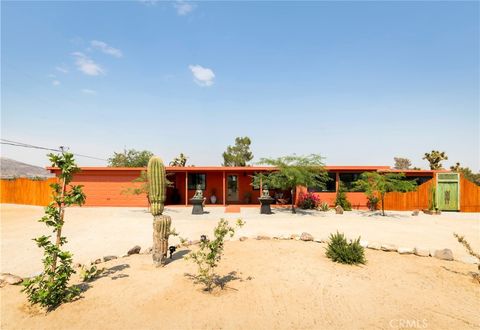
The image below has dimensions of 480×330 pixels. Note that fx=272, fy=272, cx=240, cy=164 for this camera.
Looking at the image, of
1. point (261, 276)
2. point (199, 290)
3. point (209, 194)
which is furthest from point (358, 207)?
point (199, 290)

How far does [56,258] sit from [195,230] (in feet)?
23.3

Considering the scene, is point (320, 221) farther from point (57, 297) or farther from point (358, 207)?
point (57, 297)

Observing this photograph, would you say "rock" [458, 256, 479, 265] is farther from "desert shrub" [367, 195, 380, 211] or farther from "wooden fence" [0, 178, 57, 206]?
"wooden fence" [0, 178, 57, 206]

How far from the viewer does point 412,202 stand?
64.0 feet

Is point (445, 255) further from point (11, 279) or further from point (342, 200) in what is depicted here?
point (342, 200)

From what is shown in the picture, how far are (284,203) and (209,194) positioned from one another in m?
6.16

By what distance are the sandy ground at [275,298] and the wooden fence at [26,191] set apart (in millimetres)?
18499

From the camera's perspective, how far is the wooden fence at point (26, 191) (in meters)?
21.9

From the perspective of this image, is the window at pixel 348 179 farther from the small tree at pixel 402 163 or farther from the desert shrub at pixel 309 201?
the small tree at pixel 402 163

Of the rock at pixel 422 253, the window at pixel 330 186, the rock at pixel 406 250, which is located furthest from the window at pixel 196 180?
the rock at pixel 422 253

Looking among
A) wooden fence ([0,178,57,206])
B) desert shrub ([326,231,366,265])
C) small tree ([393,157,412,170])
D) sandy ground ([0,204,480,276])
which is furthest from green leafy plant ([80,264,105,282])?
small tree ([393,157,412,170])

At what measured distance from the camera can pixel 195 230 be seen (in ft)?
40.7

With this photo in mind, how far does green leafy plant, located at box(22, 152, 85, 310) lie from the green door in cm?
2201

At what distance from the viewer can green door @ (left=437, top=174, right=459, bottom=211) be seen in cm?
1898
